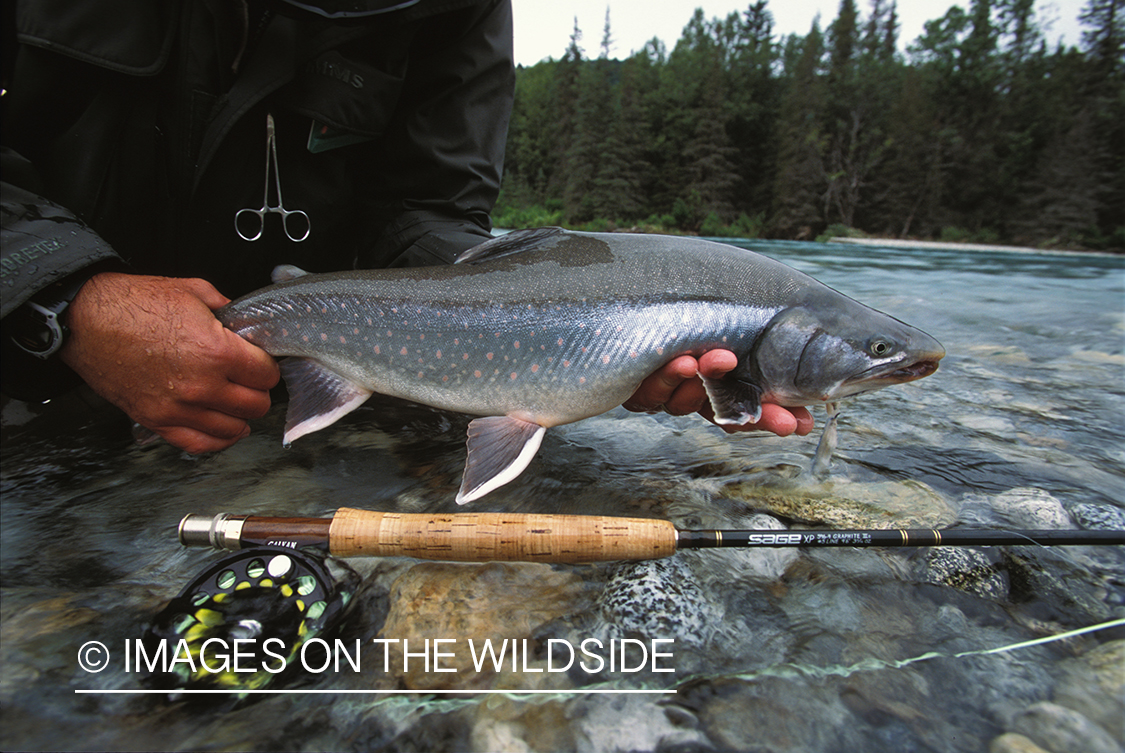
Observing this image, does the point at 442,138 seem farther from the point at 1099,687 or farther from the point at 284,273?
the point at 1099,687

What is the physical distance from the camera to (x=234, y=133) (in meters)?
2.43

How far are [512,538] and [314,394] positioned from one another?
1077 mm

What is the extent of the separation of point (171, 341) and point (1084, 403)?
4.66 meters

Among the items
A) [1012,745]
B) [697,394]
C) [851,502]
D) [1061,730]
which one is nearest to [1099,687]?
[1061,730]

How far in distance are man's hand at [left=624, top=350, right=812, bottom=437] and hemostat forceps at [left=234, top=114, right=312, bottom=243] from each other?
180 centimetres

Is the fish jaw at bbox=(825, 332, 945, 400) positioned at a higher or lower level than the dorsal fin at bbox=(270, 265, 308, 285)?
lower

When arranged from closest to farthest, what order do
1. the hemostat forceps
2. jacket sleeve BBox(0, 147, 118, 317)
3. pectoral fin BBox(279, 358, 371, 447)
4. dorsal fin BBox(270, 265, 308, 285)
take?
jacket sleeve BBox(0, 147, 118, 317), pectoral fin BBox(279, 358, 371, 447), dorsal fin BBox(270, 265, 308, 285), the hemostat forceps

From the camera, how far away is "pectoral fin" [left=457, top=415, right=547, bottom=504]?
194cm

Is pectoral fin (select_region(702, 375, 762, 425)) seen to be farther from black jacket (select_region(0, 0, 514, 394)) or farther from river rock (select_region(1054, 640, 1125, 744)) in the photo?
black jacket (select_region(0, 0, 514, 394))

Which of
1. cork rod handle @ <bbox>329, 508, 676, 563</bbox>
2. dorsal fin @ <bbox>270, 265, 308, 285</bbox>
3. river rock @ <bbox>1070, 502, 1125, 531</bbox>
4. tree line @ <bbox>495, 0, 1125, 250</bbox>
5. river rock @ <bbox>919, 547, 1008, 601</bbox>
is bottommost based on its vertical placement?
river rock @ <bbox>919, 547, 1008, 601</bbox>

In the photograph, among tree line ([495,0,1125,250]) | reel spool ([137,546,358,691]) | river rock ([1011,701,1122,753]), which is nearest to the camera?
river rock ([1011,701,1122,753])

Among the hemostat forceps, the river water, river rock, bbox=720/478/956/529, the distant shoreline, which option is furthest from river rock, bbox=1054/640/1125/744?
the distant shoreline

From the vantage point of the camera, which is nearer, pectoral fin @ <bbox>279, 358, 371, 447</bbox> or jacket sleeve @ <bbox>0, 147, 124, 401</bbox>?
jacket sleeve @ <bbox>0, 147, 124, 401</bbox>

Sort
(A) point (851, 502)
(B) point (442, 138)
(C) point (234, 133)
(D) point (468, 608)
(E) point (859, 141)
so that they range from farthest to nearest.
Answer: (E) point (859, 141) < (B) point (442, 138) < (C) point (234, 133) < (A) point (851, 502) < (D) point (468, 608)
